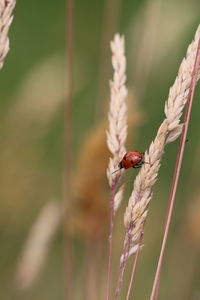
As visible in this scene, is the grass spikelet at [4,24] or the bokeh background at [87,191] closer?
the grass spikelet at [4,24]

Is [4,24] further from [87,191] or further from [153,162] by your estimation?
[87,191]

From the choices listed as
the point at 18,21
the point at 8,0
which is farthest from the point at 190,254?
the point at 18,21

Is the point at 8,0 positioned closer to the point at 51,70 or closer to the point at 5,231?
the point at 51,70

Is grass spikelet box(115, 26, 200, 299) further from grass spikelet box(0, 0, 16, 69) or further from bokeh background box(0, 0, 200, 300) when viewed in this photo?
bokeh background box(0, 0, 200, 300)

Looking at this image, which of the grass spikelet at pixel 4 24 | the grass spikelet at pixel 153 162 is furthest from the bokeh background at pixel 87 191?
the grass spikelet at pixel 4 24

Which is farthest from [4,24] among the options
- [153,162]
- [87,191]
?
[87,191]

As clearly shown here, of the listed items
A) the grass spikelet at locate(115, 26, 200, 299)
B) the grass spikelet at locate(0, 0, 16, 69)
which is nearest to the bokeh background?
the grass spikelet at locate(115, 26, 200, 299)

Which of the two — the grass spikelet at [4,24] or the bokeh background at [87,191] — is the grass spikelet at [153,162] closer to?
the grass spikelet at [4,24]

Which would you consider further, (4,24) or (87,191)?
(87,191)

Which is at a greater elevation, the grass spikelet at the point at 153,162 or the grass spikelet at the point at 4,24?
the grass spikelet at the point at 4,24

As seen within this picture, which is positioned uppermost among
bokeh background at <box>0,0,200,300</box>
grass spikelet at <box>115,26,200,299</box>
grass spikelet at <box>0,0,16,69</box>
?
bokeh background at <box>0,0,200,300</box>

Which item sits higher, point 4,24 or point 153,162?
point 4,24
